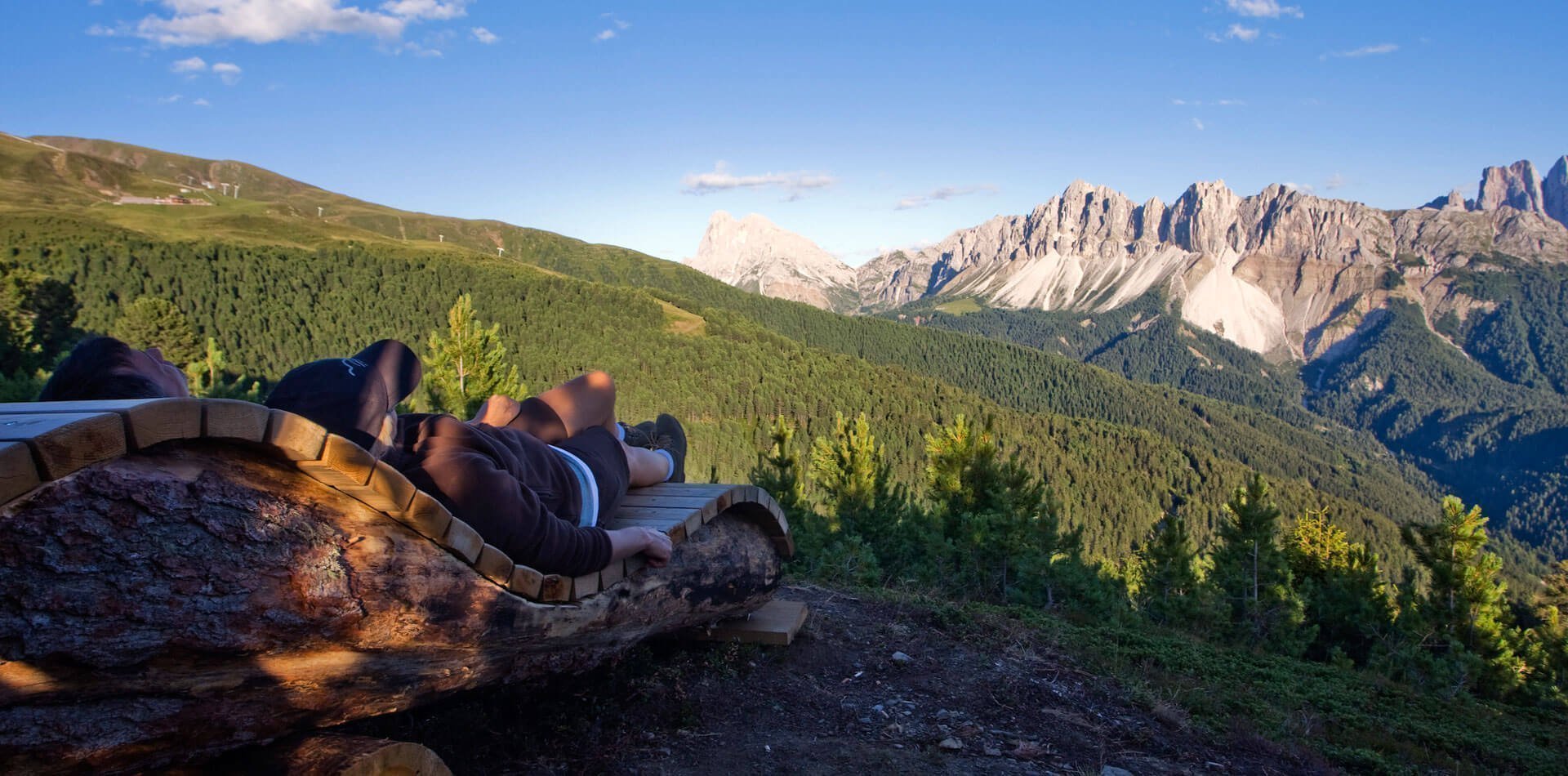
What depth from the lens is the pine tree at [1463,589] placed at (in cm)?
1820

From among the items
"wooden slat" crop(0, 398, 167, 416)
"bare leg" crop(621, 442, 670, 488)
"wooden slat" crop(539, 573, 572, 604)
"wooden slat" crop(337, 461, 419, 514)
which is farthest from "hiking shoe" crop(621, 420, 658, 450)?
"wooden slat" crop(0, 398, 167, 416)

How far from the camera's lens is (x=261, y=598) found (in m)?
2.10

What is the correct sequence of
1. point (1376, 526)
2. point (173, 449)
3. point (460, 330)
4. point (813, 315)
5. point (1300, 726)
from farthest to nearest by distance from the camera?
point (813, 315)
point (1376, 526)
point (460, 330)
point (1300, 726)
point (173, 449)

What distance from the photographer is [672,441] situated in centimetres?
569

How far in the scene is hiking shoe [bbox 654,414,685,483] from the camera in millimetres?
5578

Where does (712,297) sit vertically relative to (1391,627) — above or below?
above

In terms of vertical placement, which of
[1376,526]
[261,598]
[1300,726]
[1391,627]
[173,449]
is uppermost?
[173,449]

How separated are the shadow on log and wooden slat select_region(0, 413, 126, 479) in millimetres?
44

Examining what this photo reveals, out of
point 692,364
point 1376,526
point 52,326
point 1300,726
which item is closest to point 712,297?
point 692,364

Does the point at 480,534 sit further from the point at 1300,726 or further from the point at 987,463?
the point at 987,463

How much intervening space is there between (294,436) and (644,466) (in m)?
3.03

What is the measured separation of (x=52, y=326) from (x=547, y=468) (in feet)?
107

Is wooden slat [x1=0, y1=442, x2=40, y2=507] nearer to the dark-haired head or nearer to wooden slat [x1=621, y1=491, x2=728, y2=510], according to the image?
the dark-haired head

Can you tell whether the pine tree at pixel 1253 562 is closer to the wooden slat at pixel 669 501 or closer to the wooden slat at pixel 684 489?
the wooden slat at pixel 684 489
